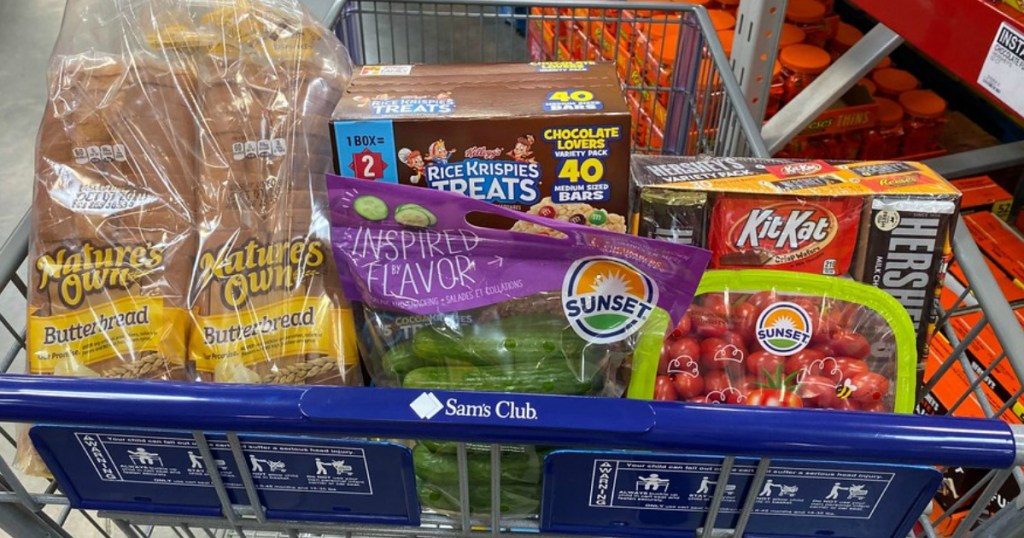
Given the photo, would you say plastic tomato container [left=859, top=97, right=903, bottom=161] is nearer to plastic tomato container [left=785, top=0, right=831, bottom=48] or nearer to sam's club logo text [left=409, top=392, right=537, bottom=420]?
plastic tomato container [left=785, top=0, right=831, bottom=48]

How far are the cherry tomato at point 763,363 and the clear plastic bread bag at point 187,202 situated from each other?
46 cm

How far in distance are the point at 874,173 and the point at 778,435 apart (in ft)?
1.61

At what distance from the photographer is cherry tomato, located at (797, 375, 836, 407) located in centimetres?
89

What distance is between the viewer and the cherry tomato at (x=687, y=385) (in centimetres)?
91

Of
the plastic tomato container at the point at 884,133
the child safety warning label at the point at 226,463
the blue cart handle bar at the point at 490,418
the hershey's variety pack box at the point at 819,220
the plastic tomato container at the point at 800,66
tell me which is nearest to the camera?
the blue cart handle bar at the point at 490,418

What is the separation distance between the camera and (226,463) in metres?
0.78

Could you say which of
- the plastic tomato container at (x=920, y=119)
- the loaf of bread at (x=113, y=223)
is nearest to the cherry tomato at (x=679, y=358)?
the loaf of bread at (x=113, y=223)

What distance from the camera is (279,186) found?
1.03 meters

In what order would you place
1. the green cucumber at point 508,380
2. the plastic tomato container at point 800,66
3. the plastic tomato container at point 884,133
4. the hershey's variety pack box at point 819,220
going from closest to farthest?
the green cucumber at point 508,380 → the hershey's variety pack box at point 819,220 → the plastic tomato container at point 800,66 → the plastic tomato container at point 884,133

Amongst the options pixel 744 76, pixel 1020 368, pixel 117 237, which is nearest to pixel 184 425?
pixel 117 237

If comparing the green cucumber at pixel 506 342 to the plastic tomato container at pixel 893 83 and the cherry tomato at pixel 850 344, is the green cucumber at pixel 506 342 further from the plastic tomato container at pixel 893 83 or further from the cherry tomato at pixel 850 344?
the plastic tomato container at pixel 893 83

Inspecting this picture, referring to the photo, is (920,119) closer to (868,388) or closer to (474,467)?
(868,388)

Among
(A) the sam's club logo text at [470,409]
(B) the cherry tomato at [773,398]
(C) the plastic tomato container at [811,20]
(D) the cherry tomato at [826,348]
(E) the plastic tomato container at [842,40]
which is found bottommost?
(E) the plastic tomato container at [842,40]

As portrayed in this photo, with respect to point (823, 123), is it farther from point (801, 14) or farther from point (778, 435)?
point (778, 435)
